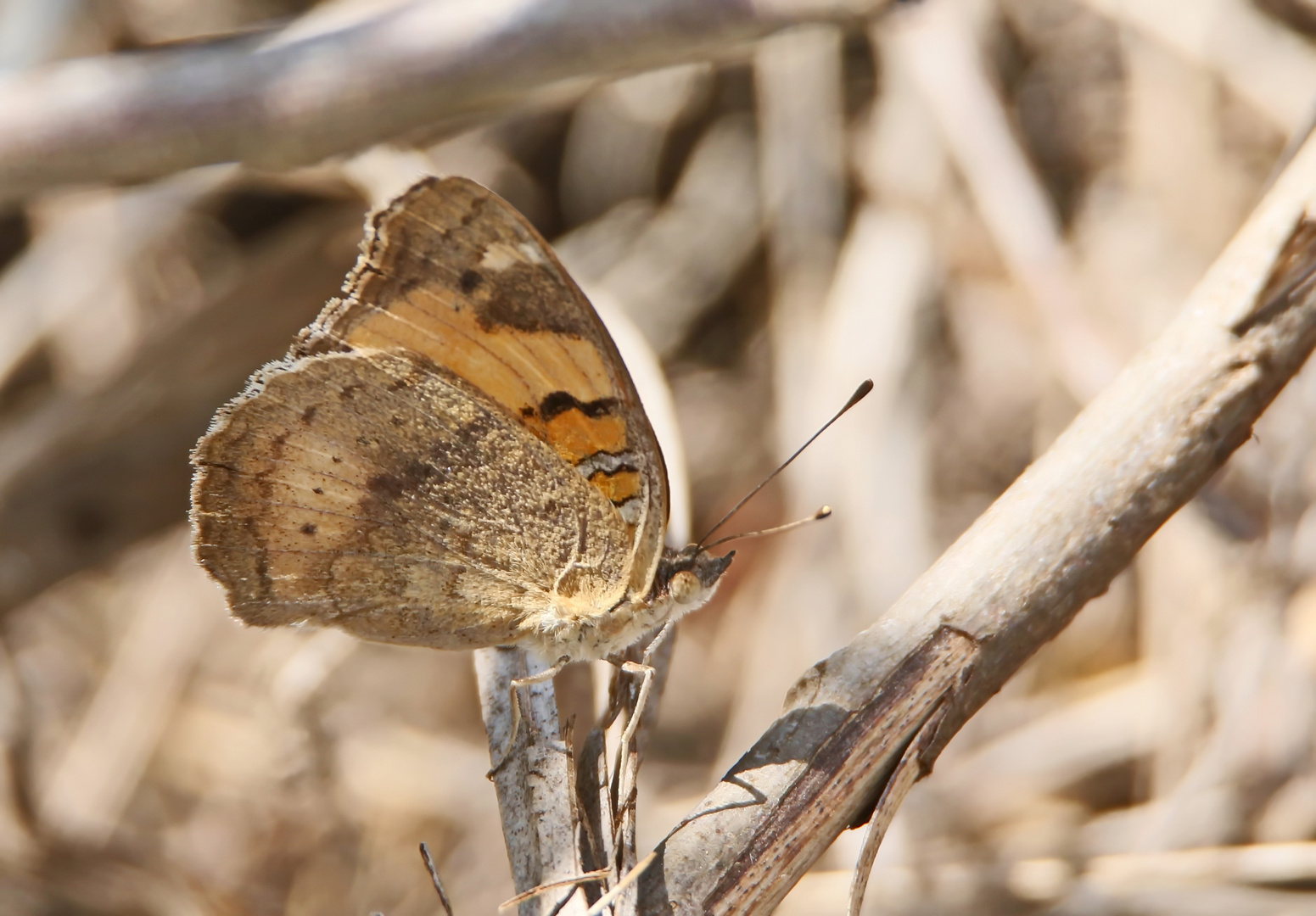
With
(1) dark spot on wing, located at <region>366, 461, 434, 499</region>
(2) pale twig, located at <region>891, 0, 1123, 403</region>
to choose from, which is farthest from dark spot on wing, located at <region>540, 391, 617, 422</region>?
(2) pale twig, located at <region>891, 0, 1123, 403</region>

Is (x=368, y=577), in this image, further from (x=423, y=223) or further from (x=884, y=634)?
(x=884, y=634)

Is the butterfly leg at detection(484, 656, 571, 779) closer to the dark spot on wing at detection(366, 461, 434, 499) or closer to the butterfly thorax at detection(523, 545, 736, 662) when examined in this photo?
the butterfly thorax at detection(523, 545, 736, 662)

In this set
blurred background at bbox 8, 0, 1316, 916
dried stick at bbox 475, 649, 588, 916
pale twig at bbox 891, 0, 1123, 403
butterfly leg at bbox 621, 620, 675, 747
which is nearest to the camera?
dried stick at bbox 475, 649, 588, 916

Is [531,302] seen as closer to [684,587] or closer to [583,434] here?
[583,434]

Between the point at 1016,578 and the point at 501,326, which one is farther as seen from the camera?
the point at 501,326

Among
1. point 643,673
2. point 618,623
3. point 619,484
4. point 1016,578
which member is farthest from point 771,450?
point 1016,578

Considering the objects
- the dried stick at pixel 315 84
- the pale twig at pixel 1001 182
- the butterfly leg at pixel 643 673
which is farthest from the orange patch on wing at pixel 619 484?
the pale twig at pixel 1001 182
